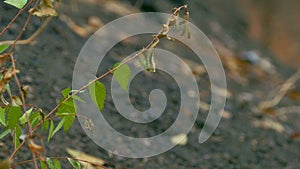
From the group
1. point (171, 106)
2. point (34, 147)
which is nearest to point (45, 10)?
point (34, 147)

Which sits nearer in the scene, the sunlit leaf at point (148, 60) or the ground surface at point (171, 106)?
the sunlit leaf at point (148, 60)

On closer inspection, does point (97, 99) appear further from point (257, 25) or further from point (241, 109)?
point (257, 25)

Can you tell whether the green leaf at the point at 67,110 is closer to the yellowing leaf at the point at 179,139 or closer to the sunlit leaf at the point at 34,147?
the sunlit leaf at the point at 34,147

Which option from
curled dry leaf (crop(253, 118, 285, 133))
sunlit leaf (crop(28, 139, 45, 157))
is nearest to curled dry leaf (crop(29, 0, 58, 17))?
sunlit leaf (crop(28, 139, 45, 157))

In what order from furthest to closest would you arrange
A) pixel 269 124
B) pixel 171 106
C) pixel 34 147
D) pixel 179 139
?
pixel 269 124 < pixel 171 106 < pixel 179 139 < pixel 34 147

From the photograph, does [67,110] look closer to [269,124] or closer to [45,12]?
[45,12]

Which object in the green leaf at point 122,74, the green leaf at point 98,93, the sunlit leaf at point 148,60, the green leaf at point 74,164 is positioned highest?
the sunlit leaf at point 148,60

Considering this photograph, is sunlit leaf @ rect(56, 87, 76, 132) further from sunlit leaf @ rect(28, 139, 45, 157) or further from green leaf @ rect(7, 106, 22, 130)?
sunlit leaf @ rect(28, 139, 45, 157)

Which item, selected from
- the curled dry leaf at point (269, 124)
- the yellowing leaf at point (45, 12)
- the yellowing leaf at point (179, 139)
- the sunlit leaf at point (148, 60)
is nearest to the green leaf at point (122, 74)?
the sunlit leaf at point (148, 60)

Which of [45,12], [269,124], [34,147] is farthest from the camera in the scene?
[269,124]

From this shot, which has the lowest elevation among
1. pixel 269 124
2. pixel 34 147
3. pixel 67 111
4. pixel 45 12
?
pixel 34 147
